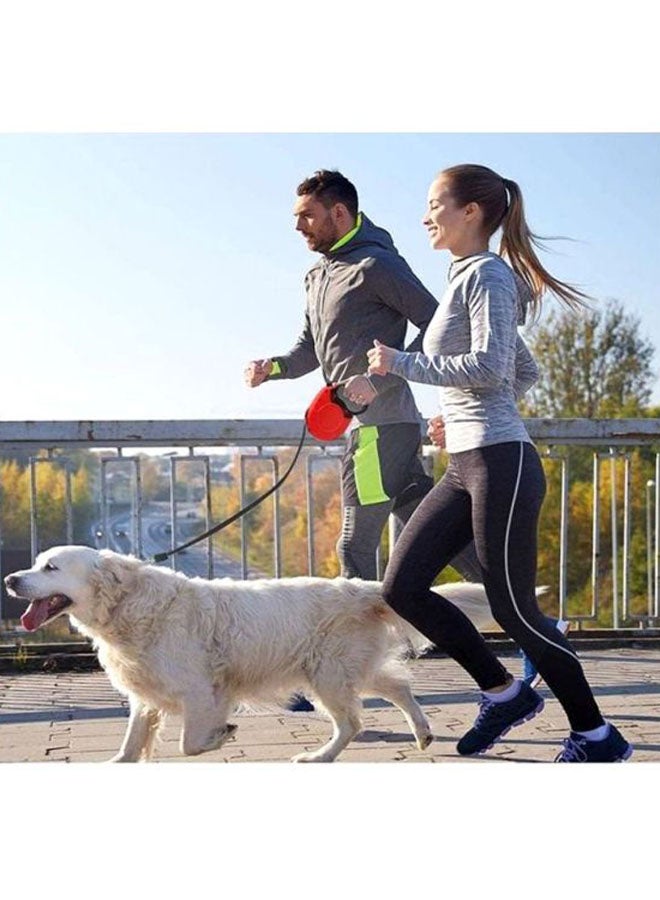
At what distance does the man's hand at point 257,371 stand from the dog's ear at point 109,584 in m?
1.21

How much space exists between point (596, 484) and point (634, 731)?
10.5ft

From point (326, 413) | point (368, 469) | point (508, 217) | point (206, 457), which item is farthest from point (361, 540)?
point (206, 457)

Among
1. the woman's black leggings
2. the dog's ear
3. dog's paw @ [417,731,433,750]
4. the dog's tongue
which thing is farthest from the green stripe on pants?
the dog's tongue

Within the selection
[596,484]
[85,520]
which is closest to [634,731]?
[596,484]

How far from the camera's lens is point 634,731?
5.39 m

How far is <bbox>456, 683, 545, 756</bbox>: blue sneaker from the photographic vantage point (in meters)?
4.63

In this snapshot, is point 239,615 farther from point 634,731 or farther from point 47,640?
point 47,640

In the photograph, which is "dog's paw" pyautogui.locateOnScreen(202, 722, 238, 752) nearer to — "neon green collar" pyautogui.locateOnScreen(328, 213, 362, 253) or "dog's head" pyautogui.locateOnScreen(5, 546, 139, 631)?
"dog's head" pyautogui.locateOnScreen(5, 546, 139, 631)

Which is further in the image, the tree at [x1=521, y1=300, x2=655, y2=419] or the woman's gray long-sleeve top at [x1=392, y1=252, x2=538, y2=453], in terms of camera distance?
the tree at [x1=521, y1=300, x2=655, y2=419]

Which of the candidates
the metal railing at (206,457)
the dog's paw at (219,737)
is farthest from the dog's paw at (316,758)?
the metal railing at (206,457)

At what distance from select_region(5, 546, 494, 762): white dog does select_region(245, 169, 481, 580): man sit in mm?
533

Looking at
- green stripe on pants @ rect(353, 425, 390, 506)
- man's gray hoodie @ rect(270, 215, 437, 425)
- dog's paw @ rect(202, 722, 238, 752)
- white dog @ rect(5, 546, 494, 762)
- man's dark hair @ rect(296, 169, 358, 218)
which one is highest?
man's dark hair @ rect(296, 169, 358, 218)

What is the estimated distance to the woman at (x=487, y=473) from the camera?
14.3 feet

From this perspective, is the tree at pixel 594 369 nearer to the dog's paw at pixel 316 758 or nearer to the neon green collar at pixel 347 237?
the neon green collar at pixel 347 237
